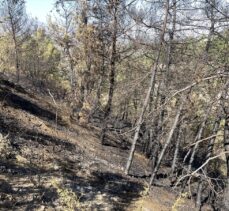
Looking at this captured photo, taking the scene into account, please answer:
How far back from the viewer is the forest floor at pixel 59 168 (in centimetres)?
978

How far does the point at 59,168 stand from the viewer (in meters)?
12.9

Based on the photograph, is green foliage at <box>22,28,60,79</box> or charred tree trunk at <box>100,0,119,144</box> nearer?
charred tree trunk at <box>100,0,119,144</box>

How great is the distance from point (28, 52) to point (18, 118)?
99.9 ft

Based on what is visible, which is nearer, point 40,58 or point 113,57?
point 113,57

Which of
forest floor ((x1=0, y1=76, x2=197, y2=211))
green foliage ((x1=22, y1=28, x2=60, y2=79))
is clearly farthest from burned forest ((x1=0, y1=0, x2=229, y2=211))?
green foliage ((x1=22, y1=28, x2=60, y2=79))

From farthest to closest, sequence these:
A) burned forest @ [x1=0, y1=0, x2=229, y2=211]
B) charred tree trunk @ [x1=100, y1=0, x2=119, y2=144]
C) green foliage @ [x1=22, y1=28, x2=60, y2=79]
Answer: green foliage @ [x1=22, y1=28, x2=60, y2=79], charred tree trunk @ [x1=100, y1=0, x2=119, y2=144], burned forest @ [x1=0, y1=0, x2=229, y2=211]

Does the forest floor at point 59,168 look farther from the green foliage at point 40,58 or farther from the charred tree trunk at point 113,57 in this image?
the green foliage at point 40,58

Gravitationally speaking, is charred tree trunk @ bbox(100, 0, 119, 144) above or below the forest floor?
above

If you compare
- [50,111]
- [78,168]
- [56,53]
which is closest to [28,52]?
[56,53]

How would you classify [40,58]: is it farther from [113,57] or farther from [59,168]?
[59,168]

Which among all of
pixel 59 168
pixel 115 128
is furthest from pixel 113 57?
pixel 59 168

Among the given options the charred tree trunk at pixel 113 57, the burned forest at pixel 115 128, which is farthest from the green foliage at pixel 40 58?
the charred tree trunk at pixel 113 57

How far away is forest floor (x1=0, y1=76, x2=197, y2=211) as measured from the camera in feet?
32.1

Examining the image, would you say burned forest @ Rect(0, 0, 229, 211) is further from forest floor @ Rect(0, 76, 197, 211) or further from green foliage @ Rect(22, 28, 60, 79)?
green foliage @ Rect(22, 28, 60, 79)
